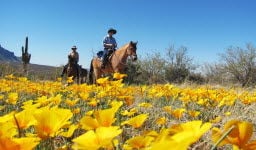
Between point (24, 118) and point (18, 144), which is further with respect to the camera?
point (24, 118)

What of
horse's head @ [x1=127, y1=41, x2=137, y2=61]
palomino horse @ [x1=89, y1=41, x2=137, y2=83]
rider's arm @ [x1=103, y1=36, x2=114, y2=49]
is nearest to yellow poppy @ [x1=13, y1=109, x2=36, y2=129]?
palomino horse @ [x1=89, y1=41, x2=137, y2=83]

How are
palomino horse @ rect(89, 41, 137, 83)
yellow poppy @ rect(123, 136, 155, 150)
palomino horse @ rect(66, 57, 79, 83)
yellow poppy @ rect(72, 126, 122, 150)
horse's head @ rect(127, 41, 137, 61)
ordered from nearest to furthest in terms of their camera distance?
yellow poppy @ rect(72, 126, 122, 150)
yellow poppy @ rect(123, 136, 155, 150)
horse's head @ rect(127, 41, 137, 61)
palomino horse @ rect(89, 41, 137, 83)
palomino horse @ rect(66, 57, 79, 83)

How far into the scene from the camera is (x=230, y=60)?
37438mm

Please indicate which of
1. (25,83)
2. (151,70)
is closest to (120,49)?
(25,83)

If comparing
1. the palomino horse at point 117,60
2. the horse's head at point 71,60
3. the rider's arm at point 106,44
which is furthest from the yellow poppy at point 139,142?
the horse's head at point 71,60

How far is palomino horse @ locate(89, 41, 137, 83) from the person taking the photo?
16172mm

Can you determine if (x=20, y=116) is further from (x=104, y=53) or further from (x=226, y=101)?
(x=104, y=53)

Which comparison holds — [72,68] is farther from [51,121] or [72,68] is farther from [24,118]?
[51,121]

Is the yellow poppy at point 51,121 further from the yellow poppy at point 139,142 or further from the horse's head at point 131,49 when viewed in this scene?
the horse's head at point 131,49

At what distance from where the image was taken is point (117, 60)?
55.4 ft

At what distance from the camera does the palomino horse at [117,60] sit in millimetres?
16172

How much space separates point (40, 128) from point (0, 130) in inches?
5.4

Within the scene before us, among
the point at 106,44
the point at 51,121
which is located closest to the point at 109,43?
the point at 106,44

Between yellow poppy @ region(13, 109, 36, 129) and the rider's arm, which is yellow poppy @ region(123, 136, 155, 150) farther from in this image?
the rider's arm
